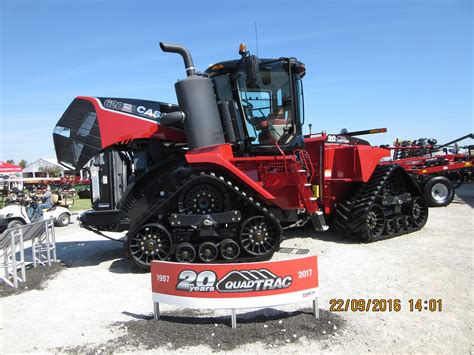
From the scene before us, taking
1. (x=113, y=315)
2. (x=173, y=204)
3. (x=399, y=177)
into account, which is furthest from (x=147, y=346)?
(x=399, y=177)

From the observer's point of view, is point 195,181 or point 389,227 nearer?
point 195,181

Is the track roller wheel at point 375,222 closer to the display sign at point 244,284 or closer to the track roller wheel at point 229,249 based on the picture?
the track roller wheel at point 229,249

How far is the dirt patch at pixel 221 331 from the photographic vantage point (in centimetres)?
364

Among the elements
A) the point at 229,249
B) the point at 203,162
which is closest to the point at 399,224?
the point at 229,249

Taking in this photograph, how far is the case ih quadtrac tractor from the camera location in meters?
6.11

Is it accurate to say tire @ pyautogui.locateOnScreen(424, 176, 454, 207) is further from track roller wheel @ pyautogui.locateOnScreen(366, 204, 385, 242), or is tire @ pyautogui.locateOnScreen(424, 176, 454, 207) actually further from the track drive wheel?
the track drive wheel

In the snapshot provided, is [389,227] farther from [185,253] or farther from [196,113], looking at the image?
[196,113]

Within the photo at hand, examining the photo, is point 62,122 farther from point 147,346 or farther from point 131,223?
point 147,346

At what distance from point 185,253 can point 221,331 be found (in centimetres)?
234

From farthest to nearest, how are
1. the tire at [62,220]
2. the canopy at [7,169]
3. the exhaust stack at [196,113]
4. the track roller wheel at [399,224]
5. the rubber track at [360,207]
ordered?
the canopy at [7,169], the tire at [62,220], the track roller wheel at [399,224], the rubber track at [360,207], the exhaust stack at [196,113]

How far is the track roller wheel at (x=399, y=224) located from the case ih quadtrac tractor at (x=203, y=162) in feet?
3.39

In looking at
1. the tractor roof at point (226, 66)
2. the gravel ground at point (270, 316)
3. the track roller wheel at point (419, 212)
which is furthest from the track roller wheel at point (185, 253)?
the track roller wheel at point (419, 212)

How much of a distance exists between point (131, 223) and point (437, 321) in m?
4.57

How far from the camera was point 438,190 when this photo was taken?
13.5 m
